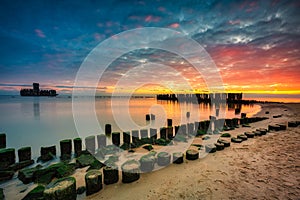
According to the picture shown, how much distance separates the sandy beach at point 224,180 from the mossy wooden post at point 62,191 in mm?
529

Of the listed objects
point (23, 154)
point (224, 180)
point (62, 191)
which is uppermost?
point (62, 191)

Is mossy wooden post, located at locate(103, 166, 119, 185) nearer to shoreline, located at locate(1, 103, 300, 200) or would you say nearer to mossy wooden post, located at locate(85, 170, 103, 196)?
shoreline, located at locate(1, 103, 300, 200)

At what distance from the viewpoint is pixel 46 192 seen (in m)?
2.91

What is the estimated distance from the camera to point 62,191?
3.00 metres

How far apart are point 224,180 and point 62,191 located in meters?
3.90

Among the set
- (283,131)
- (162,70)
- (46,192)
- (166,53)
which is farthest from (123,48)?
(283,131)

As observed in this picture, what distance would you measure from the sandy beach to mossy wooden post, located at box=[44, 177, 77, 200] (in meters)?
0.53

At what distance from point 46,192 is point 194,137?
7504 mm

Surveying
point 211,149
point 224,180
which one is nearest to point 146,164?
point 224,180

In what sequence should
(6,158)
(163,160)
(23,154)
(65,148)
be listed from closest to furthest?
(163,160), (6,158), (23,154), (65,148)

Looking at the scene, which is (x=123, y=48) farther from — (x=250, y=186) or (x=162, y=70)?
(x=250, y=186)

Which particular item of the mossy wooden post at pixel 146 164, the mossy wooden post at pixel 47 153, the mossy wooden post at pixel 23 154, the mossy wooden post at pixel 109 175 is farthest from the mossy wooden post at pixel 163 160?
the mossy wooden post at pixel 23 154

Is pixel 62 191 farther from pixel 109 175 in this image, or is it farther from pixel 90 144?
pixel 90 144

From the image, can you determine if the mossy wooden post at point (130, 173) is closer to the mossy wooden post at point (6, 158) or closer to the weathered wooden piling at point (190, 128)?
the mossy wooden post at point (6, 158)
